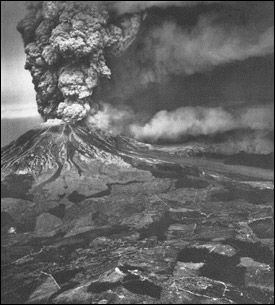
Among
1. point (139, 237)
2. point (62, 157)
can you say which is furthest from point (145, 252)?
point (62, 157)

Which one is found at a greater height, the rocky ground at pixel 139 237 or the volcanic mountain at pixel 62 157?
the volcanic mountain at pixel 62 157

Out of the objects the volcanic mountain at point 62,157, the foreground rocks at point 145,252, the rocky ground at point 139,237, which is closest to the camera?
the foreground rocks at point 145,252

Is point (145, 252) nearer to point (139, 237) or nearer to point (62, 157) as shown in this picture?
point (139, 237)

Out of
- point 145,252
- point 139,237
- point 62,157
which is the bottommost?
point 145,252

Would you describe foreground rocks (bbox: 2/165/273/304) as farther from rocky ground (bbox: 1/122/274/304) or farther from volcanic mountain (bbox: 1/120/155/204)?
volcanic mountain (bbox: 1/120/155/204)

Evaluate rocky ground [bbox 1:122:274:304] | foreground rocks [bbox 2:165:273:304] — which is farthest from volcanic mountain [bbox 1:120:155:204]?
foreground rocks [bbox 2:165:273:304]

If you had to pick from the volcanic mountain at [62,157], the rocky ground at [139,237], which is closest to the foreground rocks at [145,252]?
the rocky ground at [139,237]

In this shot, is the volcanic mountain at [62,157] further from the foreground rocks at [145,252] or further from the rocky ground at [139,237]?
the foreground rocks at [145,252]

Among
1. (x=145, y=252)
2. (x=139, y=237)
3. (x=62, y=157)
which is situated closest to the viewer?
(x=145, y=252)
